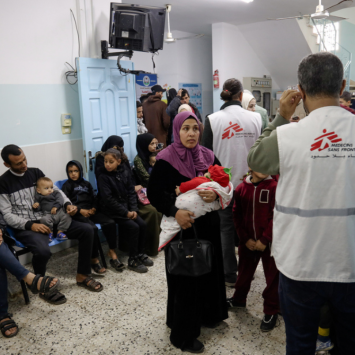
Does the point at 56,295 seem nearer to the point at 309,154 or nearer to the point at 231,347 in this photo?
the point at 231,347

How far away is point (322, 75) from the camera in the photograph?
1.20m

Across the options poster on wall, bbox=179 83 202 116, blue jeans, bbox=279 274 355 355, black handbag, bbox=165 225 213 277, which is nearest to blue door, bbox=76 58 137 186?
black handbag, bbox=165 225 213 277

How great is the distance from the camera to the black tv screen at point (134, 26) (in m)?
3.81

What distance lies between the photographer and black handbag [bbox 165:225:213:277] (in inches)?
73.6

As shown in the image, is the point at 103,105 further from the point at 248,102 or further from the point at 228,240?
the point at 228,240

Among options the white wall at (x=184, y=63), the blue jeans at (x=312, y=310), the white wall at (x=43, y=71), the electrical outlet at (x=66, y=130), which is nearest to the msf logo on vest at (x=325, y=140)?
the blue jeans at (x=312, y=310)

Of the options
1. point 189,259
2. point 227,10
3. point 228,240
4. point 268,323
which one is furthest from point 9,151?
point 227,10

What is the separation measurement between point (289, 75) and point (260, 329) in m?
8.55

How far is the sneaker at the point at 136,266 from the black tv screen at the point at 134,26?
242 cm

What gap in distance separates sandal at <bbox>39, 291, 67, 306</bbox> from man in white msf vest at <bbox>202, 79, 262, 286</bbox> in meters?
1.36

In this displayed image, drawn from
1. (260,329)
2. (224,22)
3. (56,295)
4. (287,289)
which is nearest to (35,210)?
(56,295)

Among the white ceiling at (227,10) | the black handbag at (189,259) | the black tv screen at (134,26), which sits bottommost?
the black handbag at (189,259)

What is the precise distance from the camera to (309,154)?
3.91 ft

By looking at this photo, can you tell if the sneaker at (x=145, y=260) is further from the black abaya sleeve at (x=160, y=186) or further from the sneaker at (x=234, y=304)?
the black abaya sleeve at (x=160, y=186)
